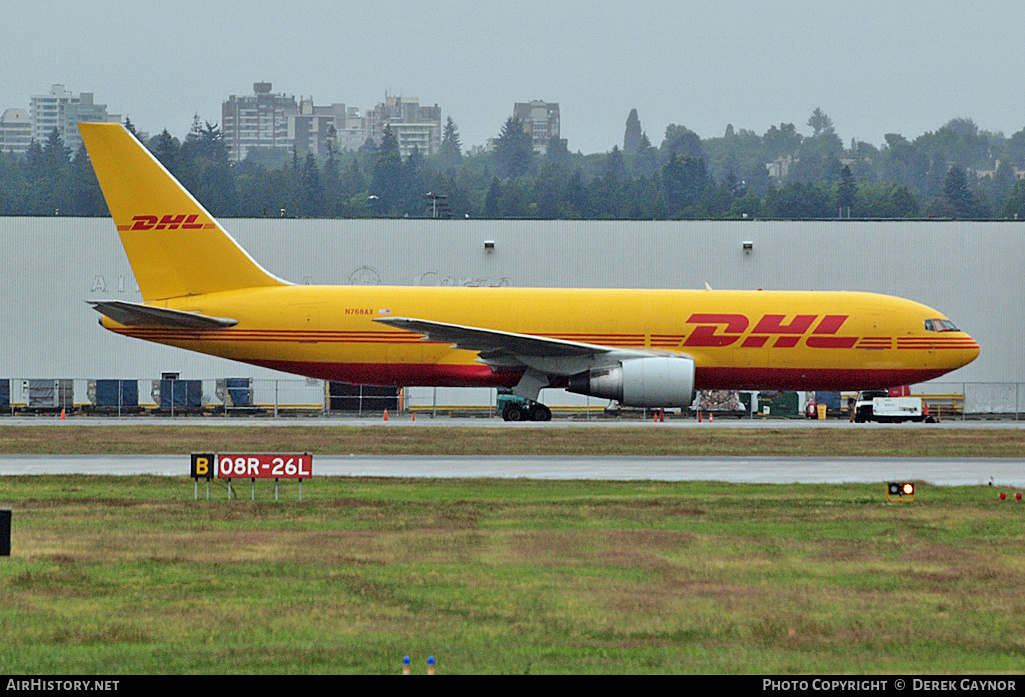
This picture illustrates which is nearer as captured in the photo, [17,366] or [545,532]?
[545,532]

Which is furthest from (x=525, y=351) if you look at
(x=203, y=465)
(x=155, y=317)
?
(x=203, y=465)

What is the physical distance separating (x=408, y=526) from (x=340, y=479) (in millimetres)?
6440

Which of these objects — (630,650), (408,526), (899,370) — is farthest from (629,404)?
(630,650)

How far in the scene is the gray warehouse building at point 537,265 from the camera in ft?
202

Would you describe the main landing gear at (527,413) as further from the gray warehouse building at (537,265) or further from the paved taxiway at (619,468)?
the gray warehouse building at (537,265)

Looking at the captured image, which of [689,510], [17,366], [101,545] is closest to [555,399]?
[17,366]

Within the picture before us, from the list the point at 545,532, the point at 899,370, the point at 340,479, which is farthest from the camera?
the point at 899,370

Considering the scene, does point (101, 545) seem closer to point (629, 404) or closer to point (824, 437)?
point (629, 404)

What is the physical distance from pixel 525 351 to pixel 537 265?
24642 mm

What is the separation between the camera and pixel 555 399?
59438 millimetres

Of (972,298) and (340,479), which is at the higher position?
(972,298)

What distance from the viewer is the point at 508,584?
521 inches

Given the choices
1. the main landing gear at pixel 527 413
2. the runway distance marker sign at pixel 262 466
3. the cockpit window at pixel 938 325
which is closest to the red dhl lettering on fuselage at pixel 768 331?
the cockpit window at pixel 938 325

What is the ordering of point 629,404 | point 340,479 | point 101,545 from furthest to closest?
point 629,404
point 340,479
point 101,545
